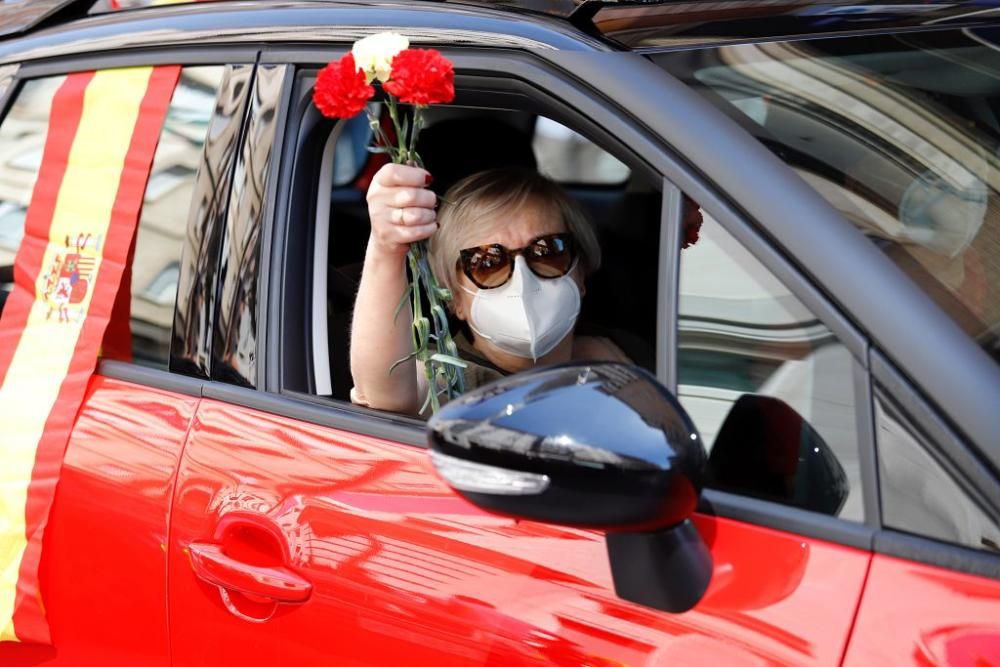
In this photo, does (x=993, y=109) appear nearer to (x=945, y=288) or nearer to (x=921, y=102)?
(x=921, y=102)

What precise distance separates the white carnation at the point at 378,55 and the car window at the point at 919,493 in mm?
746

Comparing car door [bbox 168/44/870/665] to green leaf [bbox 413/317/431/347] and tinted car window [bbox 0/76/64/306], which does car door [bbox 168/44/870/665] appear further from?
tinted car window [bbox 0/76/64/306]

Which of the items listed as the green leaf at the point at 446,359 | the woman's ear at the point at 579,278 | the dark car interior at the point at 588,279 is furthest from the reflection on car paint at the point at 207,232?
the woman's ear at the point at 579,278

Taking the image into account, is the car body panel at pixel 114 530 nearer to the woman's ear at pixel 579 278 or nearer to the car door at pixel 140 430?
the car door at pixel 140 430

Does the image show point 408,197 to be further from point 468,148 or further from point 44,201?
point 468,148

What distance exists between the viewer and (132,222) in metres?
2.12

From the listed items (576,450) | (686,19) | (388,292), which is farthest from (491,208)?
(576,450)

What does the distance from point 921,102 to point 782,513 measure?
56cm

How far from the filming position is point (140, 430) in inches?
75.4

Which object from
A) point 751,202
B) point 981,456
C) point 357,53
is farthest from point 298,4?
point 981,456

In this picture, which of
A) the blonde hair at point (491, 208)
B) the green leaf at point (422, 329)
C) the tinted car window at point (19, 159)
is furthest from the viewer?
the tinted car window at point (19, 159)

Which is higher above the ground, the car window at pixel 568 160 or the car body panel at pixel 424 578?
the car window at pixel 568 160

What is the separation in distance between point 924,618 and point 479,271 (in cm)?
97

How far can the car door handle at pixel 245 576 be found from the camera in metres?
1.63
